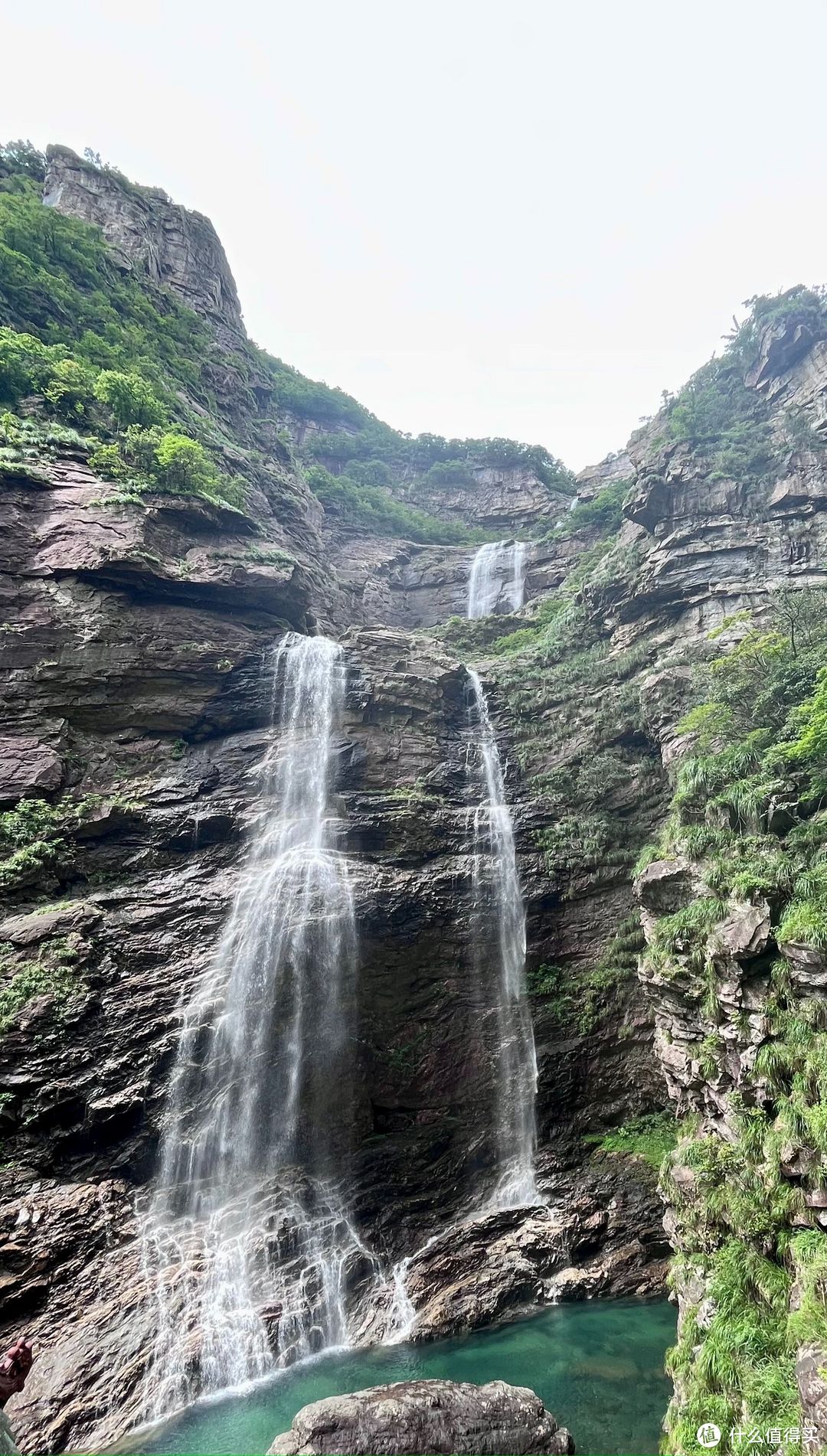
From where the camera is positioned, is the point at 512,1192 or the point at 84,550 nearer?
the point at 512,1192

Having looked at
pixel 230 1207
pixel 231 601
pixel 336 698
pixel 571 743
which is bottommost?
pixel 230 1207

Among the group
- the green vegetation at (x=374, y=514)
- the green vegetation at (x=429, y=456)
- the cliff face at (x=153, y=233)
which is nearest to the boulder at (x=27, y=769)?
the cliff face at (x=153, y=233)

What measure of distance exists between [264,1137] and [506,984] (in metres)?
6.78

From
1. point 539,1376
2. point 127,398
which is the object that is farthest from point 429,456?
point 539,1376

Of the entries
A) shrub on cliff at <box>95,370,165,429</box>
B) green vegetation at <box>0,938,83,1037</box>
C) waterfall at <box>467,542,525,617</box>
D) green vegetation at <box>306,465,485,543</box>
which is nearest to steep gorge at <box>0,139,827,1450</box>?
green vegetation at <box>0,938,83,1037</box>

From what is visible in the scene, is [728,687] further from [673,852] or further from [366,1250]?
[366,1250]

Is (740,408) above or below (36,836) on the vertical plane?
above

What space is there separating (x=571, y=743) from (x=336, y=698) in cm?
811

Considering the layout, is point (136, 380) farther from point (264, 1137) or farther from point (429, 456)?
point (429, 456)

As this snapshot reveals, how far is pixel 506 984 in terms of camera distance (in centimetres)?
1736

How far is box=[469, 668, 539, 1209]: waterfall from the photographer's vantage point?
1514 cm

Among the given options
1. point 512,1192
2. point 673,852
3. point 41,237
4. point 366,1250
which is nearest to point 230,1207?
point 366,1250

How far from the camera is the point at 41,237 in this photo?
2881 cm

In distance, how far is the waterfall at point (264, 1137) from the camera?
11500mm
